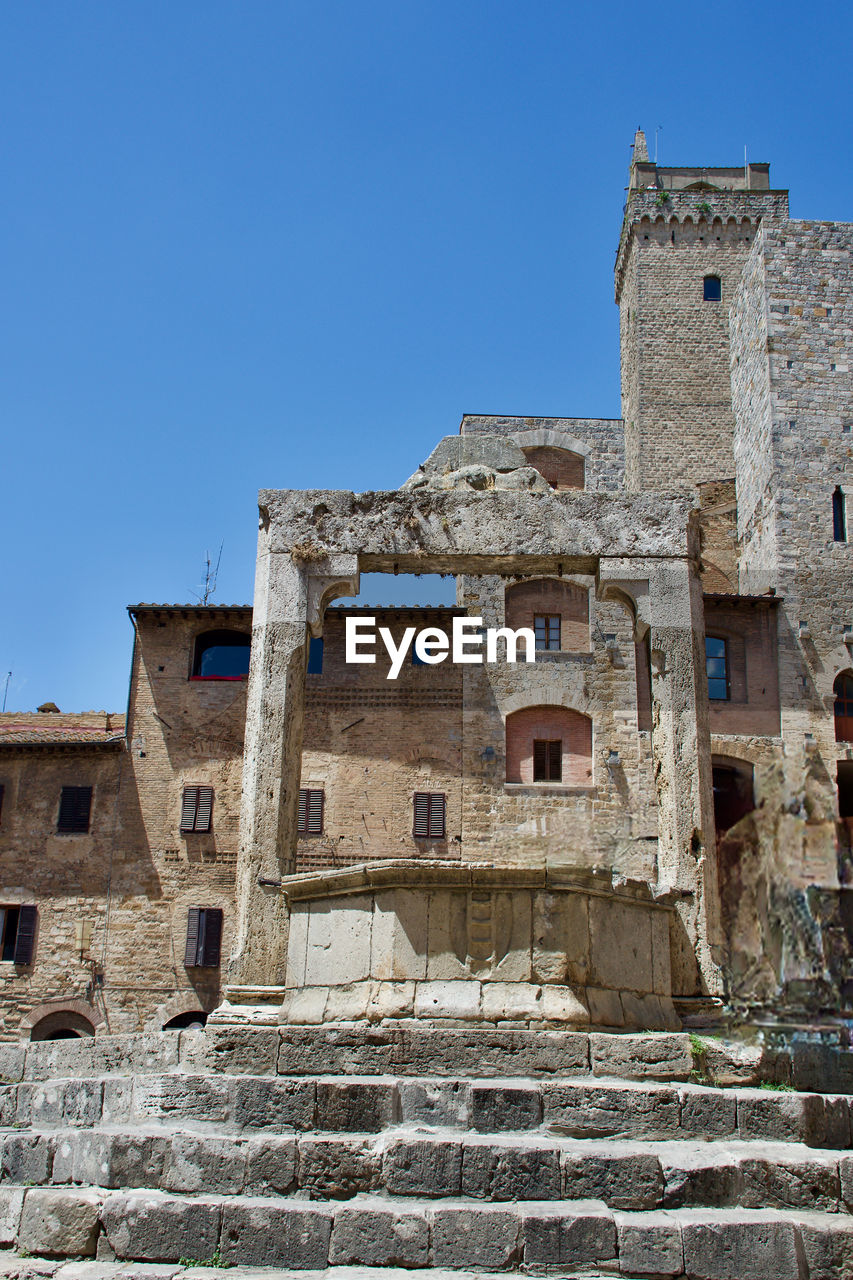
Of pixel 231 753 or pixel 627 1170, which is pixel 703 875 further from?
pixel 231 753

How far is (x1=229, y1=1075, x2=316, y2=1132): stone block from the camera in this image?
7.38 meters

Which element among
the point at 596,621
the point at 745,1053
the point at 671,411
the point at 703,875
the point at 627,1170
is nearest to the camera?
the point at 627,1170

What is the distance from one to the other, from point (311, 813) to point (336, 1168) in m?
18.6

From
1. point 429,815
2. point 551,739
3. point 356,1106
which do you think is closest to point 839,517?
point 551,739

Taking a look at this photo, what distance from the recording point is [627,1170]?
6605 mm

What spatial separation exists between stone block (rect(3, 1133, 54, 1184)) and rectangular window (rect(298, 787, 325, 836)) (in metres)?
17.4

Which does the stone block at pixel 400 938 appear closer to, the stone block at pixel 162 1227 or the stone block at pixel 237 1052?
the stone block at pixel 237 1052

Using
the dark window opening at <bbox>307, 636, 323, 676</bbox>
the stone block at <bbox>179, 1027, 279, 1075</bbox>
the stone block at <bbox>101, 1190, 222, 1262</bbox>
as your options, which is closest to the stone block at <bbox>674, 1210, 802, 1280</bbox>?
the stone block at <bbox>101, 1190, 222, 1262</bbox>

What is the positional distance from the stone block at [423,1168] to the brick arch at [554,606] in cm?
2102

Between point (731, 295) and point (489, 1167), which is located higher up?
point (731, 295)

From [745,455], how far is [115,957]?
19848mm

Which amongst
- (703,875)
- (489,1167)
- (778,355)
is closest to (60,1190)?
(489,1167)

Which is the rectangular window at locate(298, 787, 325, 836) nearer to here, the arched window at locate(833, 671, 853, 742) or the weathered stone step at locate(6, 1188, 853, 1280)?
the arched window at locate(833, 671, 853, 742)

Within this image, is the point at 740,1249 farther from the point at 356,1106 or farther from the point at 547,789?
the point at 547,789
